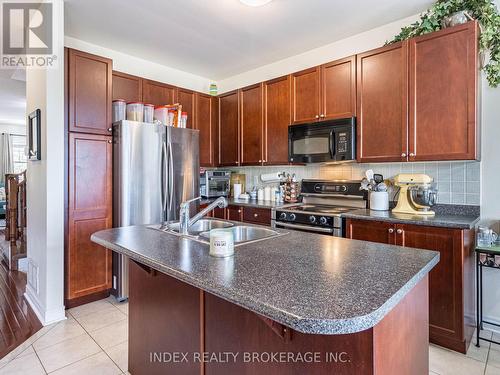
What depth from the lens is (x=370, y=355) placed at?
32.9 inches

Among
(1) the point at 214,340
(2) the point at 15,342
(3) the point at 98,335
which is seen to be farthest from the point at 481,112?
(2) the point at 15,342

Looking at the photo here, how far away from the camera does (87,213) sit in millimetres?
2807

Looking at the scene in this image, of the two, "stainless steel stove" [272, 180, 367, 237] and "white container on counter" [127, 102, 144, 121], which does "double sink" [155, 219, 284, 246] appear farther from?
"white container on counter" [127, 102, 144, 121]

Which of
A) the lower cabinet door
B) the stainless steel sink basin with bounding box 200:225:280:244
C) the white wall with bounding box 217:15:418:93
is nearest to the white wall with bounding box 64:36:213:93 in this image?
the white wall with bounding box 217:15:418:93

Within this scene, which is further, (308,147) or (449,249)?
(308,147)

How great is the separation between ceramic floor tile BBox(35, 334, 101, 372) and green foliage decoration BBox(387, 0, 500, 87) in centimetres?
349

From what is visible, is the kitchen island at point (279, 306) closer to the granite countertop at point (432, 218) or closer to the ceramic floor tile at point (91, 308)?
the granite countertop at point (432, 218)

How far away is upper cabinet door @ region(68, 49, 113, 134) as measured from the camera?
8.86ft

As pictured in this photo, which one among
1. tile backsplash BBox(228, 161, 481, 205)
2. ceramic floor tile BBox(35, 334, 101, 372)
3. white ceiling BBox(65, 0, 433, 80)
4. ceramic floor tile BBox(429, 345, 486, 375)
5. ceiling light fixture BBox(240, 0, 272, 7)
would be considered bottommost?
ceramic floor tile BBox(429, 345, 486, 375)

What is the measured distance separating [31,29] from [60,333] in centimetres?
269

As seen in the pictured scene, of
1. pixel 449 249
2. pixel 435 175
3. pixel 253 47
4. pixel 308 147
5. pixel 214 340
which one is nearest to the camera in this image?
pixel 214 340

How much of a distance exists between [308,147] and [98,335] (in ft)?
8.26

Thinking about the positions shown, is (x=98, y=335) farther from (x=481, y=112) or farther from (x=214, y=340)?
(x=481, y=112)

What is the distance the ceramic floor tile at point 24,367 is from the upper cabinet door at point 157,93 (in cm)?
261
